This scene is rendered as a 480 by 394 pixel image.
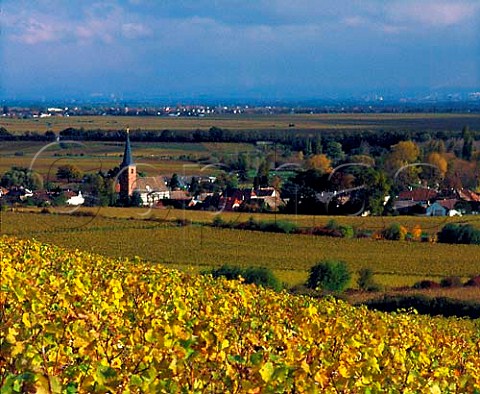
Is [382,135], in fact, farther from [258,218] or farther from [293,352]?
[293,352]

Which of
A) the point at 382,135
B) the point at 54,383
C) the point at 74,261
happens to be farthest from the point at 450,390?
the point at 382,135

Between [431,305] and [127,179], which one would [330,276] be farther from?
[127,179]

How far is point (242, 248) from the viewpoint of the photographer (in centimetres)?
3064

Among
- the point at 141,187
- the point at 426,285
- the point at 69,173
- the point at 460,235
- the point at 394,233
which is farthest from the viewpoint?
the point at 69,173

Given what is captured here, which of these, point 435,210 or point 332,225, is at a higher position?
point 332,225

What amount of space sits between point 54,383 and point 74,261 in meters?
6.85

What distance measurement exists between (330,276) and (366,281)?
3.43ft

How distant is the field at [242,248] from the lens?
27.0m

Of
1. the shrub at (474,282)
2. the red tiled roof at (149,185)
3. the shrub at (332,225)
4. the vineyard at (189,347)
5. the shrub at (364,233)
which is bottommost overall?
the shrub at (364,233)

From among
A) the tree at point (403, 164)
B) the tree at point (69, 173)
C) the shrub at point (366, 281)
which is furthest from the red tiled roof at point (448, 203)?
the tree at point (69, 173)

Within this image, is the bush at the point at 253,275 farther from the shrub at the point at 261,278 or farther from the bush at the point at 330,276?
the bush at the point at 330,276

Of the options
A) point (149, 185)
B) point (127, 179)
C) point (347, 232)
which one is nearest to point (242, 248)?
point (347, 232)

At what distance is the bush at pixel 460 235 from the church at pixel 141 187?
13.8 m

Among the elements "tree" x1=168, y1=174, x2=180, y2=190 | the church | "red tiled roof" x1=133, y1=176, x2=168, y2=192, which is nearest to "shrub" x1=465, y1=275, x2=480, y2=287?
the church
